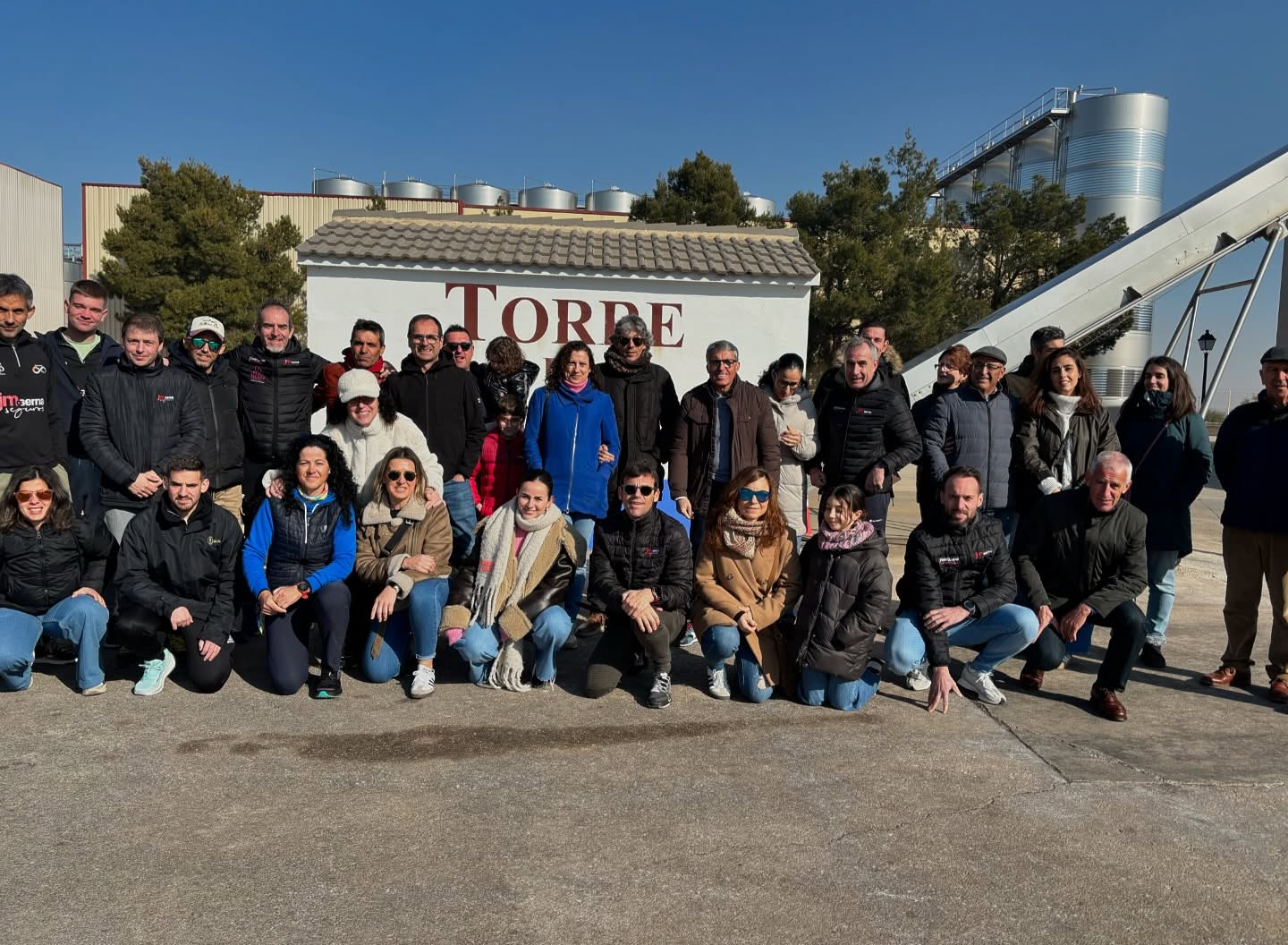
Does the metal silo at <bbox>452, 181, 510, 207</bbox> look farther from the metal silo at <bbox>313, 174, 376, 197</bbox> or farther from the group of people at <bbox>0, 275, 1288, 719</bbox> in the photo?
the group of people at <bbox>0, 275, 1288, 719</bbox>

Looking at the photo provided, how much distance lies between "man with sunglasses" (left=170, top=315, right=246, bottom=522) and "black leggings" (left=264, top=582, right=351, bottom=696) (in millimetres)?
1011

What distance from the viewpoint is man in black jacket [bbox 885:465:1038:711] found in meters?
4.68

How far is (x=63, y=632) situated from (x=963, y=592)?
4619 millimetres

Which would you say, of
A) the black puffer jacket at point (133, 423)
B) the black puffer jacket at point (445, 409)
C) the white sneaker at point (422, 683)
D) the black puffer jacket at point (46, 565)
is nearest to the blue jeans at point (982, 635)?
the white sneaker at point (422, 683)

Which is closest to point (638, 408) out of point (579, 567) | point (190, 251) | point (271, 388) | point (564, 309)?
point (579, 567)

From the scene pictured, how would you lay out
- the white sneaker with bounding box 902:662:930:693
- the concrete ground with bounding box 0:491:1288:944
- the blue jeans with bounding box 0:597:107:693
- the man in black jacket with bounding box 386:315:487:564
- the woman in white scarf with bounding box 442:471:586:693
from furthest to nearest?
the man in black jacket with bounding box 386:315:487:564 → the white sneaker with bounding box 902:662:930:693 → the woman in white scarf with bounding box 442:471:586:693 → the blue jeans with bounding box 0:597:107:693 → the concrete ground with bounding box 0:491:1288:944

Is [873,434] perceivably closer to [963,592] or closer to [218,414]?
[963,592]

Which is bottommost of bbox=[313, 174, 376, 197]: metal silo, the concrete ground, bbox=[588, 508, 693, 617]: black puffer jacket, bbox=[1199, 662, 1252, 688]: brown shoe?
the concrete ground

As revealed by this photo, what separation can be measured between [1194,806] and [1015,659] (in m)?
2.02

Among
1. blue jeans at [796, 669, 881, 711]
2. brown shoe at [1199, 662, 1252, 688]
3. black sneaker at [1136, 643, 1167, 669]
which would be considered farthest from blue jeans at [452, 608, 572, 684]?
brown shoe at [1199, 662, 1252, 688]

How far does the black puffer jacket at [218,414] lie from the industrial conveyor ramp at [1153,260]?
7.23 m

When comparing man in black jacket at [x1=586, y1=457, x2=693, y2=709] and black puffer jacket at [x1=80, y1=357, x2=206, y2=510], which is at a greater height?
black puffer jacket at [x1=80, y1=357, x2=206, y2=510]

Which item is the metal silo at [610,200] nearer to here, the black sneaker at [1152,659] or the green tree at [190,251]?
the green tree at [190,251]

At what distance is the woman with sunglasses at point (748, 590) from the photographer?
4.68 meters
